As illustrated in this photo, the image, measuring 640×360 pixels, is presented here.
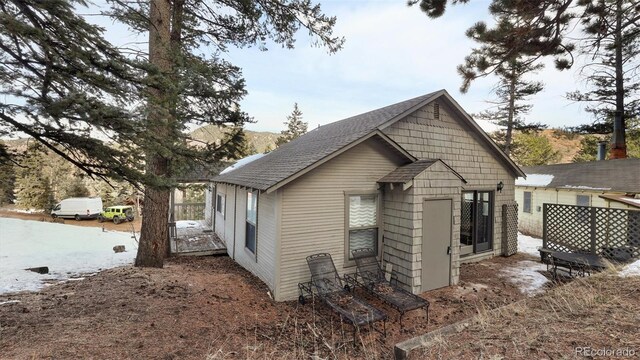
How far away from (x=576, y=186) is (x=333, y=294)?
47.2ft

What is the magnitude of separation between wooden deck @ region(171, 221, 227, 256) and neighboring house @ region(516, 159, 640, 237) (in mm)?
13738

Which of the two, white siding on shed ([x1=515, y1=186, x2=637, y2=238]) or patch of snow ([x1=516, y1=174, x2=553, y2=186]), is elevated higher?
patch of snow ([x1=516, y1=174, x2=553, y2=186])

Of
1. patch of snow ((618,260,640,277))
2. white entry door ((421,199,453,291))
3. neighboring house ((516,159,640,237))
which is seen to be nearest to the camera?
patch of snow ((618,260,640,277))

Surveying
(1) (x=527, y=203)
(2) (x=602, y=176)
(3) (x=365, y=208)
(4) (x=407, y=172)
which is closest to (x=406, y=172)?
(4) (x=407, y=172)

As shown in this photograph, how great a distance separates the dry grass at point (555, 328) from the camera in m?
3.03

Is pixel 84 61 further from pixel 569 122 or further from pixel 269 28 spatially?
pixel 569 122

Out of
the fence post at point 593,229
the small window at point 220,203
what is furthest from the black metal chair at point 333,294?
the fence post at point 593,229

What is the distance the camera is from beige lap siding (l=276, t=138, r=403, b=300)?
6.74 metres

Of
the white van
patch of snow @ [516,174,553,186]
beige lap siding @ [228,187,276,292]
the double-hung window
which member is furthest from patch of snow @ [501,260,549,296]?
the white van

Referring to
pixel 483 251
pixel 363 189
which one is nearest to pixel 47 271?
pixel 363 189

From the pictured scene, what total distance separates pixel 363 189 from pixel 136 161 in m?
5.08

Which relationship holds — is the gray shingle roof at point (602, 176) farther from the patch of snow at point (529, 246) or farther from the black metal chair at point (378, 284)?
the black metal chair at point (378, 284)

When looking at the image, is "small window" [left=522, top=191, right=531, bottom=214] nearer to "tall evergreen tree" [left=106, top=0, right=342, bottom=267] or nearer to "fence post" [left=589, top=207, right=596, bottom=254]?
"fence post" [left=589, top=207, right=596, bottom=254]

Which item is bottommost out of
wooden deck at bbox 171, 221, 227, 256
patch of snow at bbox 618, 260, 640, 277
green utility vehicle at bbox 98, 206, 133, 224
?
green utility vehicle at bbox 98, 206, 133, 224
